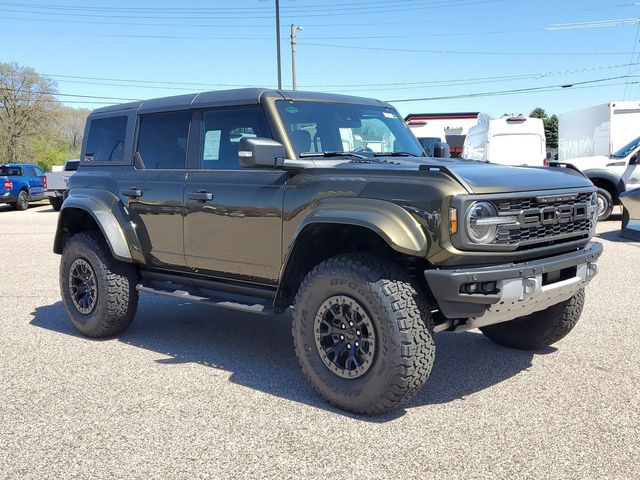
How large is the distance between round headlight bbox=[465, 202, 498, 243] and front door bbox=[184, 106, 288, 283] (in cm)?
137

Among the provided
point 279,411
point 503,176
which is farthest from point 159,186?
point 503,176

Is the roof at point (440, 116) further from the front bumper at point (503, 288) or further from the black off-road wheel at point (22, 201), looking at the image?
the front bumper at point (503, 288)

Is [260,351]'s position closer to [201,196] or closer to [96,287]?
[201,196]

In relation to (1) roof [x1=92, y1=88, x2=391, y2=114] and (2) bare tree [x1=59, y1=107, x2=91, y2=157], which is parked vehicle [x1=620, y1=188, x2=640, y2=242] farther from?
(2) bare tree [x1=59, y1=107, x2=91, y2=157]

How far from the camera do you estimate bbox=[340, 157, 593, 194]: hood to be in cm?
376

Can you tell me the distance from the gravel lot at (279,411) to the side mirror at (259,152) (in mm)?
1541

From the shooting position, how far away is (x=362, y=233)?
4.16m

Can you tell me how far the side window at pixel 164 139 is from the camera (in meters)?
5.36

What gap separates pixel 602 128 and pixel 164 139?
52.4ft

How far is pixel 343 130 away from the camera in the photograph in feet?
16.5

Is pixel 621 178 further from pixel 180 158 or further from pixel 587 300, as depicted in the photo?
pixel 180 158

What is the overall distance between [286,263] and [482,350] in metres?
2.01

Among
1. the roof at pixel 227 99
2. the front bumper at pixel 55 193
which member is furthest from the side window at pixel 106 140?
the front bumper at pixel 55 193

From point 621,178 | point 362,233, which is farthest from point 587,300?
point 621,178
